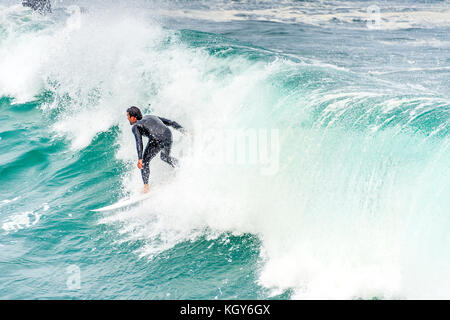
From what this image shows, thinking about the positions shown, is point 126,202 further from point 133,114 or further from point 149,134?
point 133,114

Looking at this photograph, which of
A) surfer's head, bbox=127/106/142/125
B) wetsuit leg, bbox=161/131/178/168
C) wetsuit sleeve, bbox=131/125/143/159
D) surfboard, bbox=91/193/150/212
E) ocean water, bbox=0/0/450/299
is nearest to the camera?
ocean water, bbox=0/0/450/299

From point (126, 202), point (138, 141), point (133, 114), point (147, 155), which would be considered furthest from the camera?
point (126, 202)

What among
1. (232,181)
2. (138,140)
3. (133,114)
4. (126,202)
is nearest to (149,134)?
(138,140)

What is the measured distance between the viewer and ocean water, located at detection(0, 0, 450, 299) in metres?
5.90

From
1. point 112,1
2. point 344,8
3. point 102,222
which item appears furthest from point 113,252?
point 344,8

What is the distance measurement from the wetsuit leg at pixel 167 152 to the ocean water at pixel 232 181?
167 mm

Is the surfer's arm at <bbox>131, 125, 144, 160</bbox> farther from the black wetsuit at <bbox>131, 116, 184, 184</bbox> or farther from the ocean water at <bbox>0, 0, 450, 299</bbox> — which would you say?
the ocean water at <bbox>0, 0, 450, 299</bbox>

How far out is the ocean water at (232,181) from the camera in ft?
19.4

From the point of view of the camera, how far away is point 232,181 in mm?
7945

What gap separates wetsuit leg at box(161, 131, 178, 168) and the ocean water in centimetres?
17

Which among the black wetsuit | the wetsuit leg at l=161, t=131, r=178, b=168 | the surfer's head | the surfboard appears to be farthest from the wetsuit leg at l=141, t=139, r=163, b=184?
the surfer's head

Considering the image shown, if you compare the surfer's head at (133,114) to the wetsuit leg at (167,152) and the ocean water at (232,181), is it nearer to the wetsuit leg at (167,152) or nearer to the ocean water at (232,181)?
the wetsuit leg at (167,152)

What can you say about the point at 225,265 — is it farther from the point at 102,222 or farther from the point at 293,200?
the point at 102,222

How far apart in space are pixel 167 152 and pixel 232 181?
130 cm
